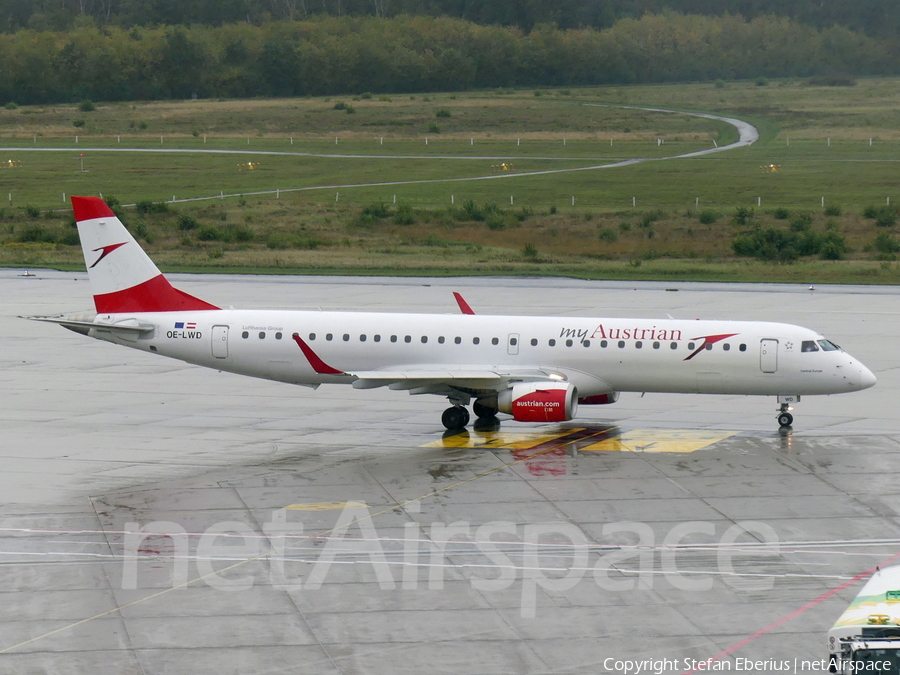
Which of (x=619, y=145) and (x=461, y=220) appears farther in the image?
(x=619, y=145)

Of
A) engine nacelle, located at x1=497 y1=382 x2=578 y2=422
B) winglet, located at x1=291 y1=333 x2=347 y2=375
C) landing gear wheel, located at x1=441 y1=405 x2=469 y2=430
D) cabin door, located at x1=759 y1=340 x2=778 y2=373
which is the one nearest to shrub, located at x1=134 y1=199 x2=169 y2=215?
winglet, located at x1=291 y1=333 x2=347 y2=375

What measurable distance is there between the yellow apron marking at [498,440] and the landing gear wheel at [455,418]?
0.36 m

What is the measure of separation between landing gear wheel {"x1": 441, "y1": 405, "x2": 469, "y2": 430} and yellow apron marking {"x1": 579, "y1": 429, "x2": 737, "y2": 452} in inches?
172

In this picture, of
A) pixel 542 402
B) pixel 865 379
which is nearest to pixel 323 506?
pixel 542 402

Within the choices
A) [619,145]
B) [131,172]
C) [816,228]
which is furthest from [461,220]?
[619,145]

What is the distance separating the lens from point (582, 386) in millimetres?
39438

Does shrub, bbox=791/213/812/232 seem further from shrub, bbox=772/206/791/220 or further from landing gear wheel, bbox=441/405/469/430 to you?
landing gear wheel, bbox=441/405/469/430

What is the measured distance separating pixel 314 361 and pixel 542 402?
7.23 m

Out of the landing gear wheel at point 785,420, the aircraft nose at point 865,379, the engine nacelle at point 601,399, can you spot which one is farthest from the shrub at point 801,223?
the engine nacelle at point 601,399

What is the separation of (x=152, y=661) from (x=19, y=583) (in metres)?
5.54

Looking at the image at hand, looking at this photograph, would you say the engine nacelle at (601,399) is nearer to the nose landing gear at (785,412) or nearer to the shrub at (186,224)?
the nose landing gear at (785,412)

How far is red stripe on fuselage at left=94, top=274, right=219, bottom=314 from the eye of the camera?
139ft

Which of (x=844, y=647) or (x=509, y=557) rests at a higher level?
(x=844, y=647)

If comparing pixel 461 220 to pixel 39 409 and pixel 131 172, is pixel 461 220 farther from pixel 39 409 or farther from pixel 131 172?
pixel 39 409
